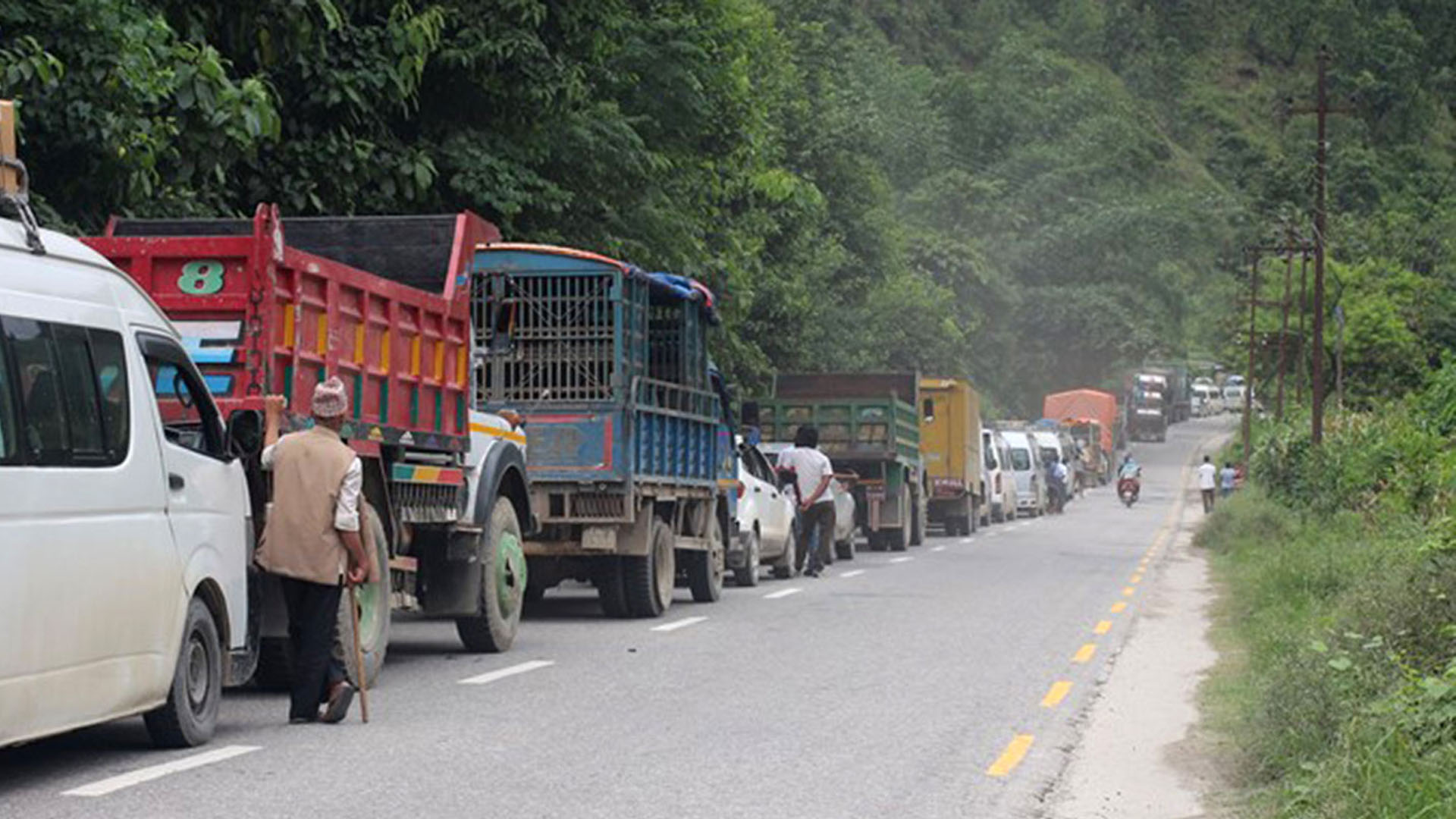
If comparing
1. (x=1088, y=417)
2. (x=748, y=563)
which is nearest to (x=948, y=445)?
(x=748, y=563)

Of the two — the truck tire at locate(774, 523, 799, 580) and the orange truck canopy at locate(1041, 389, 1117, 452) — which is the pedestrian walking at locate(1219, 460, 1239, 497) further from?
the truck tire at locate(774, 523, 799, 580)

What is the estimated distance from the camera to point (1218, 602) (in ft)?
78.2

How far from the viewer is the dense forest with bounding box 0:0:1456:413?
1675 centimetres

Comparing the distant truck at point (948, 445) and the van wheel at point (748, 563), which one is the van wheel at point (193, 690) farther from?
the distant truck at point (948, 445)

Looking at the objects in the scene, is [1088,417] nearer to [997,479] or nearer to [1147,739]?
[997,479]

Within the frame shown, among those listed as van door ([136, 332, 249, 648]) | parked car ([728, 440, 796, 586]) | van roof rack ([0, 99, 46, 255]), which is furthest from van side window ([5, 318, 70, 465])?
parked car ([728, 440, 796, 586])

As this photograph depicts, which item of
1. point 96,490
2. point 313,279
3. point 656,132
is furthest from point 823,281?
point 96,490

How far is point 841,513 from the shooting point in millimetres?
31703

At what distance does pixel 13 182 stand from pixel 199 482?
158 cm

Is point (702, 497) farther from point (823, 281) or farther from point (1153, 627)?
point (823, 281)

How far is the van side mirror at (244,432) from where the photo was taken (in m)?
11.0

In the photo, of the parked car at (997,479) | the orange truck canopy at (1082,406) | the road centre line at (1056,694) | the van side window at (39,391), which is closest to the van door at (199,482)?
the van side window at (39,391)

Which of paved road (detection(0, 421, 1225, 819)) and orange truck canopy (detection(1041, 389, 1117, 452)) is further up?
orange truck canopy (detection(1041, 389, 1117, 452))

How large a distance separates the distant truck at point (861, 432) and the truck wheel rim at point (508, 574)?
1775 cm
